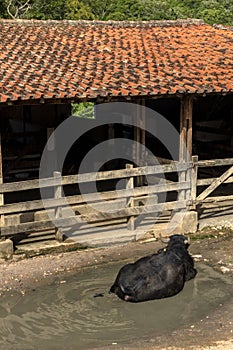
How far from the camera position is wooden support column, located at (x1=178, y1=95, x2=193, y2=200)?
1184cm

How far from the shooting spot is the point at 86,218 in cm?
1133

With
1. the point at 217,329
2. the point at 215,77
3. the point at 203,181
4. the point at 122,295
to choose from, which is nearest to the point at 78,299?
the point at 122,295

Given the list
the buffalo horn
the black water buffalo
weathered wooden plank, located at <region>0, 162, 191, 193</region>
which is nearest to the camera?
the black water buffalo

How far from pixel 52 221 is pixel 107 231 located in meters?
1.43

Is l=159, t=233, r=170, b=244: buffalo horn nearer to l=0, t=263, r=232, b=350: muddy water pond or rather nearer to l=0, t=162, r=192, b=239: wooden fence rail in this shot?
l=0, t=162, r=192, b=239: wooden fence rail

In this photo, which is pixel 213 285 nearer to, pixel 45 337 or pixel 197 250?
pixel 197 250

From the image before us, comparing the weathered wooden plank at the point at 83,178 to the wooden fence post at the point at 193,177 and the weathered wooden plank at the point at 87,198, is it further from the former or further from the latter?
the weathered wooden plank at the point at 87,198

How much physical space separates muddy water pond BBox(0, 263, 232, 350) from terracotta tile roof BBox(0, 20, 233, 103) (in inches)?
134

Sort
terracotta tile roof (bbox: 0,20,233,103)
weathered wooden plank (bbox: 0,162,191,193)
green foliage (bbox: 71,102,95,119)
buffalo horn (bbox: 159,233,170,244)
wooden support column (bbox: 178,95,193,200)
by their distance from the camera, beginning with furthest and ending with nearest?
green foliage (bbox: 71,102,95,119), wooden support column (bbox: 178,95,193,200), buffalo horn (bbox: 159,233,170,244), terracotta tile roof (bbox: 0,20,233,103), weathered wooden plank (bbox: 0,162,191,193)

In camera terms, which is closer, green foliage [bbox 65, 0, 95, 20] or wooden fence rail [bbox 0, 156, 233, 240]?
wooden fence rail [bbox 0, 156, 233, 240]

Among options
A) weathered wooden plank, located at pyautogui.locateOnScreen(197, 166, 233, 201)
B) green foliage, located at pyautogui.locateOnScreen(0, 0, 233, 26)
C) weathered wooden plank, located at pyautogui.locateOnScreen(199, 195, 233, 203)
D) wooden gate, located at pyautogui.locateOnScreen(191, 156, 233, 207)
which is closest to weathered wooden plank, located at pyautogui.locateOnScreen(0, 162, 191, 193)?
wooden gate, located at pyautogui.locateOnScreen(191, 156, 233, 207)

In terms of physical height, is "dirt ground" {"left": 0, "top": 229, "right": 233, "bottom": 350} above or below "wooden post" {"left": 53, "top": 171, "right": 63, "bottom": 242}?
below

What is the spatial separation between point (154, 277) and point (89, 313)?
125 cm

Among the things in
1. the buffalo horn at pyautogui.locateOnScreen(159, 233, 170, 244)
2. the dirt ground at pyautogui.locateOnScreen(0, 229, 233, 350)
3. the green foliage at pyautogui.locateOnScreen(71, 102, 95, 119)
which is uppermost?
the dirt ground at pyautogui.locateOnScreen(0, 229, 233, 350)
